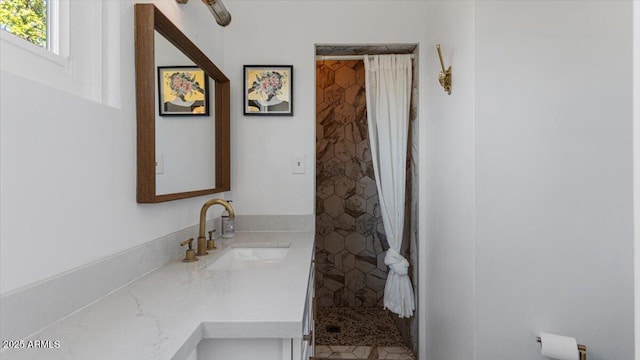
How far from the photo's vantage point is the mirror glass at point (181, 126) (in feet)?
4.07

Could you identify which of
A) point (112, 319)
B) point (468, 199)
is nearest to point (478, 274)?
point (468, 199)

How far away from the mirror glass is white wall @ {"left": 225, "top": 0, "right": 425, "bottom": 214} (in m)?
0.29

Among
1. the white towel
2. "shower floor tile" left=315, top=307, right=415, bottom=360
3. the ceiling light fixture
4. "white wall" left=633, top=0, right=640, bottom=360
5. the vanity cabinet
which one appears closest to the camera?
"white wall" left=633, top=0, right=640, bottom=360

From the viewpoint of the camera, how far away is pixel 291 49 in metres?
2.04

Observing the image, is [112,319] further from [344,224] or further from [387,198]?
[344,224]

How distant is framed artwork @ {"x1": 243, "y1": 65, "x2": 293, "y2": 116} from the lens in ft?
6.64

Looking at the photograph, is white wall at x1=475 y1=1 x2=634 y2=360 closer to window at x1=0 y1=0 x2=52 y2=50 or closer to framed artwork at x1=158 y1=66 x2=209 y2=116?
framed artwork at x1=158 y1=66 x2=209 y2=116

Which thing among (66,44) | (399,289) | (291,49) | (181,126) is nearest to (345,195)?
(399,289)

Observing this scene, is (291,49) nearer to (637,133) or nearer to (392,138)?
(392,138)

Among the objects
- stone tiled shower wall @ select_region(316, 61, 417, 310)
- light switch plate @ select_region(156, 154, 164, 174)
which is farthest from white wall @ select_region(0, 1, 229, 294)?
stone tiled shower wall @ select_region(316, 61, 417, 310)

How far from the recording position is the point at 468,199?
1.30 m

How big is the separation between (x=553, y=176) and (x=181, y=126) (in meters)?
1.56

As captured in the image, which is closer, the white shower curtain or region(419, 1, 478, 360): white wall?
region(419, 1, 478, 360): white wall

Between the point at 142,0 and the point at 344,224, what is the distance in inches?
89.9
